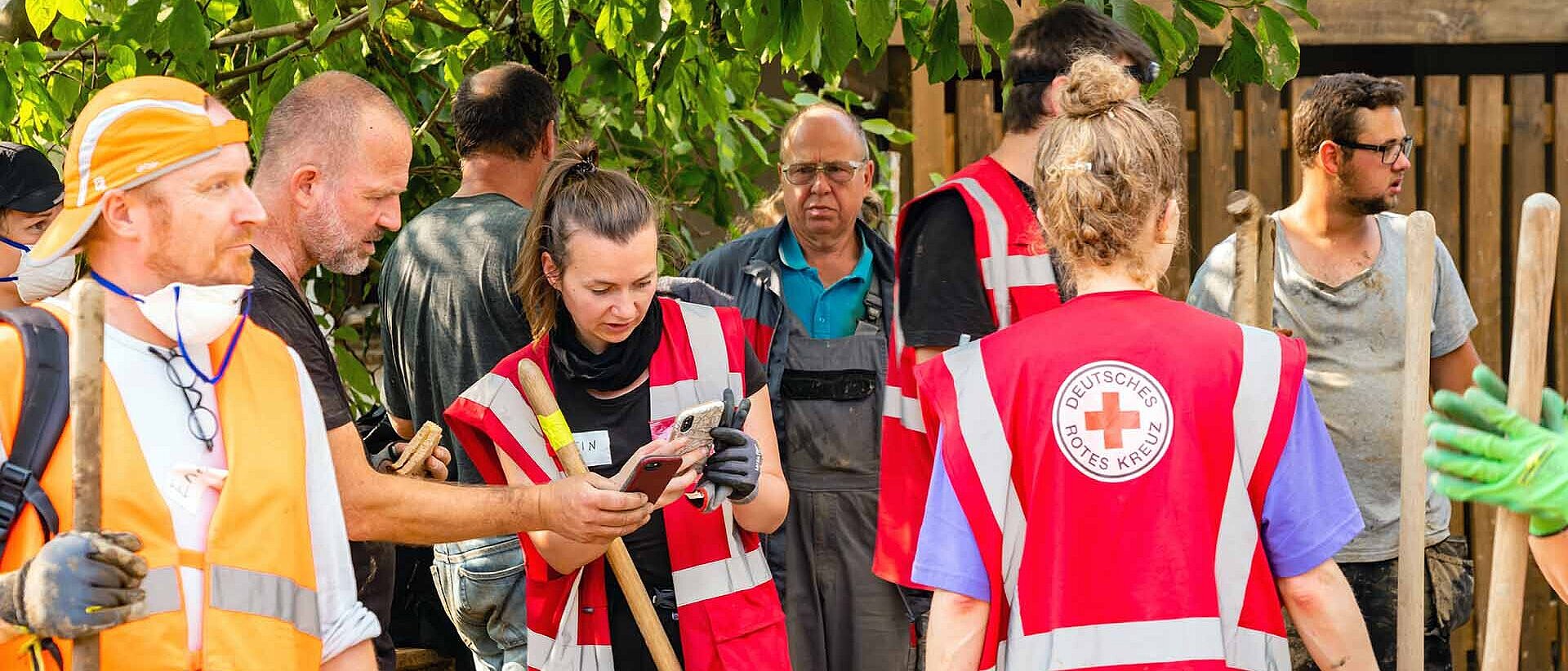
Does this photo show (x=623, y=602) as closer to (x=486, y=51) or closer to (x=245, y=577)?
(x=245, y=577)

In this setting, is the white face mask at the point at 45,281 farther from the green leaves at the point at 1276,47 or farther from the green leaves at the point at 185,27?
the green leaves at the point at 1276,47

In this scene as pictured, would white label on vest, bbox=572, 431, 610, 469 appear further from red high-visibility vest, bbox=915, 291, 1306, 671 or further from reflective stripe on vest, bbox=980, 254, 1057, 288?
red high-visibility vest, bbox=915, 291, 1306, 671

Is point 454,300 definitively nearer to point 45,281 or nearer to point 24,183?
point 24,183

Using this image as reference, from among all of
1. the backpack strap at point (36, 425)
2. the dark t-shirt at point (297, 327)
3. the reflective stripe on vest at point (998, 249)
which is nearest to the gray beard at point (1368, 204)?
the reflective stripe on vest at point (998, 249)

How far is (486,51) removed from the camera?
507cm

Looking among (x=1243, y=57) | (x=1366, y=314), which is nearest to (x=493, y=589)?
(x=1243, y=57)

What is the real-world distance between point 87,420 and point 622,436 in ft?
4.30

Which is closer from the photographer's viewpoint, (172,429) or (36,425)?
(36,425)

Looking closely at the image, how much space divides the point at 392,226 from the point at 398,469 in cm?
45

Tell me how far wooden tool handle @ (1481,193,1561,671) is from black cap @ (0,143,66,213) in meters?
3.09

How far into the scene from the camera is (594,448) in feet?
10.3

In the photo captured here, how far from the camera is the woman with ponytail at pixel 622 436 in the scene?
309 cm

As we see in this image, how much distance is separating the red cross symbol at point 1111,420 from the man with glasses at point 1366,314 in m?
2.14

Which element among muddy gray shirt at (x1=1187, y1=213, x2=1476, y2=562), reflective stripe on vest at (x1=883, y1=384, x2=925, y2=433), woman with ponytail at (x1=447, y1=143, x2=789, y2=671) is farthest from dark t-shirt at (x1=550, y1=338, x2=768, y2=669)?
muddy gray shirt at (x1=1187, y1=213, x2=1476, y2=562)
